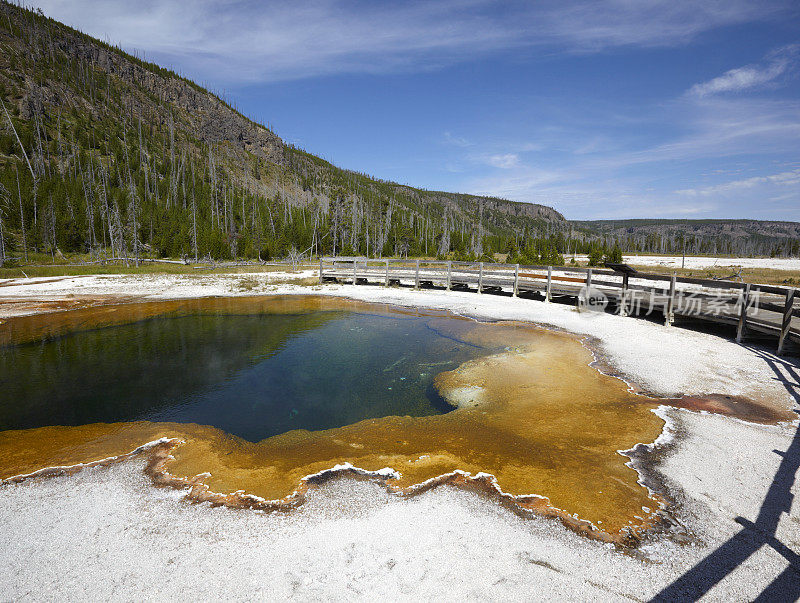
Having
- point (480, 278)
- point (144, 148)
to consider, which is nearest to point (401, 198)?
point (144, 148)

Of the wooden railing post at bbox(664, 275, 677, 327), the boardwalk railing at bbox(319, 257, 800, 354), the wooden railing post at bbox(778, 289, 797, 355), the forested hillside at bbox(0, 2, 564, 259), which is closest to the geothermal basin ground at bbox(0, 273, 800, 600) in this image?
the wooden railing post at bbox(778, 289, 797, 355)

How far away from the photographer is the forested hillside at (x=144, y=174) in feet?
172

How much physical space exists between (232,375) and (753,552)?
8.30 metres

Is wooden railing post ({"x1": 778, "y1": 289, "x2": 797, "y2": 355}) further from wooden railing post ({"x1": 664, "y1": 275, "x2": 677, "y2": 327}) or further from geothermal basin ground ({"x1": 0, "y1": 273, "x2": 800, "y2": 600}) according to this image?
geothermal basin ground ({"x1": 0, "y1": 273, "x2": 800, "y2": 600})

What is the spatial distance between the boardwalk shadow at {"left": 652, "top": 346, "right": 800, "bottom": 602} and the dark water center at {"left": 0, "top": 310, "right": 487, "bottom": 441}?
3.79 metres

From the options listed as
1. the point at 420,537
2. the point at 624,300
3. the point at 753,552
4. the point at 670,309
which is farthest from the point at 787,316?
the point at 420,537

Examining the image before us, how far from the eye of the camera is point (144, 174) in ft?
266

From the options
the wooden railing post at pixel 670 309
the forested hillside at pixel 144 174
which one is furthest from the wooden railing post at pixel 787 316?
the forested hillside at pixel 144 174

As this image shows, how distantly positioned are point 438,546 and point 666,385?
5979 millimetres

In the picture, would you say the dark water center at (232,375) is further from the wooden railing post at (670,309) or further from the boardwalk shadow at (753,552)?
the wooden railing post at (670,309)

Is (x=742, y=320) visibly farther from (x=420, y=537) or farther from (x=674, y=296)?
(x=420, y=537)

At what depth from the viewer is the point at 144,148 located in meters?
91.1

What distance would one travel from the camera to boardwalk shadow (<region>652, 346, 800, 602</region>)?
2.59 meters

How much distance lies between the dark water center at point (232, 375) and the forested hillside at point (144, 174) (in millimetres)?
38023
